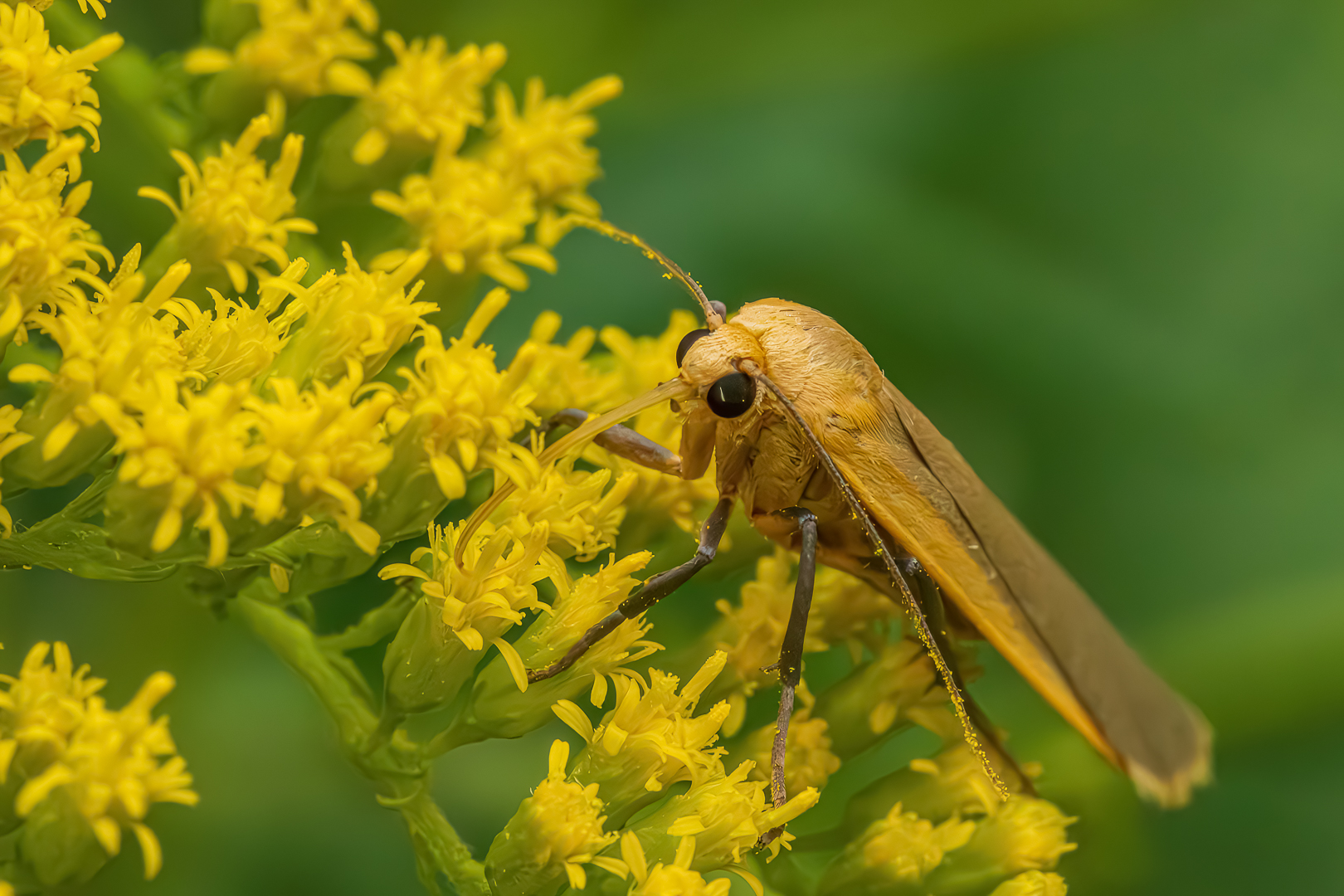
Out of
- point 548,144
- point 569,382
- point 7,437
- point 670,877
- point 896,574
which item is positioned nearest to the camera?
point 7,437

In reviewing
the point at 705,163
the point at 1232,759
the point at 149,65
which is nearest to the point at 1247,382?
the point at 1232,759

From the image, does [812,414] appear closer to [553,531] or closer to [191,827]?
[553,531]

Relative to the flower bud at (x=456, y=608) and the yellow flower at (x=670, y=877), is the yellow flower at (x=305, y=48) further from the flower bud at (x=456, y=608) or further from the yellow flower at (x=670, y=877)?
the yellow flower at (x=670, y=877)

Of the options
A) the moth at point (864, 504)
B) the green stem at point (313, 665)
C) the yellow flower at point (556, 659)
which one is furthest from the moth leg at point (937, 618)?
the green stem at point (313, 665)

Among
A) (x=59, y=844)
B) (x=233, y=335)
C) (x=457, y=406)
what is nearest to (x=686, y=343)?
(x=457, y=406)

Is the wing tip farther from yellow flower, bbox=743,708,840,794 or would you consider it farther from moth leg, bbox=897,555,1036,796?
yellow flower, bbox=743,708,840,794

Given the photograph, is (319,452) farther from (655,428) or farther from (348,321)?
(655,428)
